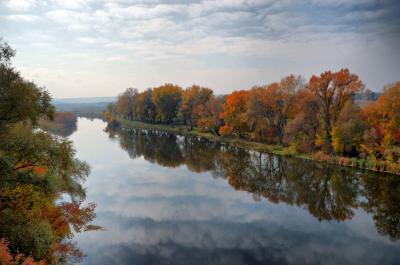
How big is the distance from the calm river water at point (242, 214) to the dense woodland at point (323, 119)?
152 inches

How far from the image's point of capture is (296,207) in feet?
94.7

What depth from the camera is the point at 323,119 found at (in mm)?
48750

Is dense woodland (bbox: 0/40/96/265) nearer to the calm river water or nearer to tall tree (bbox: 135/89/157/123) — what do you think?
the calm river water

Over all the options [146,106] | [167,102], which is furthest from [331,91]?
[146,106]

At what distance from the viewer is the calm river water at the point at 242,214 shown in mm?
20328

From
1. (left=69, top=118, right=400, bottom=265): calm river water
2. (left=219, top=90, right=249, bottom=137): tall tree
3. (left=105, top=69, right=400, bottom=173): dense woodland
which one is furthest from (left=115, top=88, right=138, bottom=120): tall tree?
(left=69, top=118, right=400, bottom=265): calm river water

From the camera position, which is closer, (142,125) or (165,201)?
(165,201)

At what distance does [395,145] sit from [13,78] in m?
41.8

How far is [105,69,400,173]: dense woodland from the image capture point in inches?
1582

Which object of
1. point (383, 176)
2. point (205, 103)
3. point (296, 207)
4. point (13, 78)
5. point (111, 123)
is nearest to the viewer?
point (13, 78)

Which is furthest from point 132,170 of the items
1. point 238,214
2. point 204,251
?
point 204,251

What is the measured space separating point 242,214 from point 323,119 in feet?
91.8

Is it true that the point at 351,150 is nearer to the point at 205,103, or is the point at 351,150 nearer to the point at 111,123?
the point at 205,103

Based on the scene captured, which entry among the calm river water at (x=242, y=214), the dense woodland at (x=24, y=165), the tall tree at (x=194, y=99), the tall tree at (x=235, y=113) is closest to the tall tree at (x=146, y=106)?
the tall tree at (x=194, y=99)
